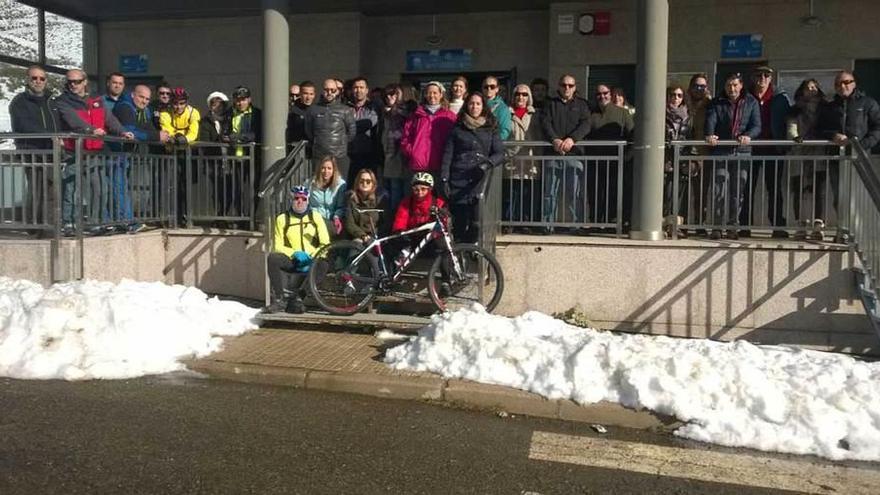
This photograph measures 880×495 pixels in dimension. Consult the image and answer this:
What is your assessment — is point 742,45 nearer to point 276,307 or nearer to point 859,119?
point 859,119

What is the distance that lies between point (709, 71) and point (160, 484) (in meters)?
10.0

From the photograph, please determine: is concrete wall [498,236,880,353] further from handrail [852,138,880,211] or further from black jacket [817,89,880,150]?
black jacket [817,89,880,150]

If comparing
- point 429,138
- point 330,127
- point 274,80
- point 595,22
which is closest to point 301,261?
point 330,127

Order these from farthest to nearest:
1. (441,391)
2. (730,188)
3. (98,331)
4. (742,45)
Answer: (742,45) → (730,188) → (98,331) → (441,391)

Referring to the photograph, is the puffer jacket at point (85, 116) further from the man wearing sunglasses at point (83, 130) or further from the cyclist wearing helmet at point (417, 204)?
the cyclist wearing helmet at point (417, 204)

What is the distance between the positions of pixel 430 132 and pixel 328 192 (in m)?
→ 1.27

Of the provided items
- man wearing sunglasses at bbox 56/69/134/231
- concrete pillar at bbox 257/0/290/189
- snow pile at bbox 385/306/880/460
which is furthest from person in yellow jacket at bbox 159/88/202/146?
snow pile at bbox 385/306/880/460

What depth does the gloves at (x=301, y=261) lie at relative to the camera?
8086mm

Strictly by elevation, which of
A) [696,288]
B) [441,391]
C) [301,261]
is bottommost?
[441,391]

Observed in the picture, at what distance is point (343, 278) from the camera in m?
7.93

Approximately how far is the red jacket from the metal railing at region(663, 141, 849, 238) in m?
2.55

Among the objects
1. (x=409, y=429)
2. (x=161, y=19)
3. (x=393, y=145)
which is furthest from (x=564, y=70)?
(x=409, y=429)

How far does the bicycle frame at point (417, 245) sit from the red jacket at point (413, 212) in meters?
0.10

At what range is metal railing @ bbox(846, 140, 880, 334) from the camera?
22.6 feet
